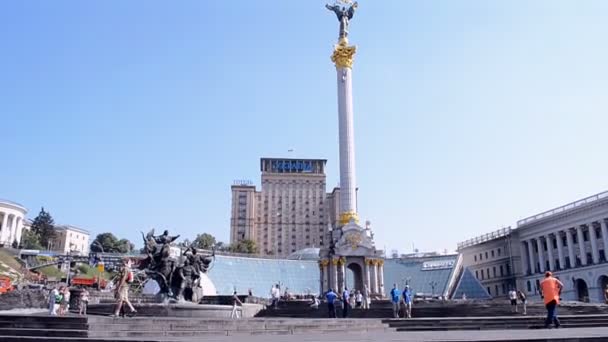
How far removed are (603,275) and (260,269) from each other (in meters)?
44.5

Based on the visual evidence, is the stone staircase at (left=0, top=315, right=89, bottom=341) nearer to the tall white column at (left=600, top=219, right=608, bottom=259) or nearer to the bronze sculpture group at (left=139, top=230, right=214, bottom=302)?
the bronze sculpture group at (left=139, top=230, right=214, bottom=302)

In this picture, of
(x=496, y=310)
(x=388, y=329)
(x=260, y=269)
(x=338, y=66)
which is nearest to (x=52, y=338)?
(x=388, y=329)

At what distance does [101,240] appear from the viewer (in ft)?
370

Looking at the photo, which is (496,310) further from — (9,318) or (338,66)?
(338,66)

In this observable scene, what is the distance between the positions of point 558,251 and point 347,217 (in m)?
38.4

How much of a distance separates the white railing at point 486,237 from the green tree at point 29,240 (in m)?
83.8

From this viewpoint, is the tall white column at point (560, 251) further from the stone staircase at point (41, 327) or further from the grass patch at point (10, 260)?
the grass patch at point (10, 260)

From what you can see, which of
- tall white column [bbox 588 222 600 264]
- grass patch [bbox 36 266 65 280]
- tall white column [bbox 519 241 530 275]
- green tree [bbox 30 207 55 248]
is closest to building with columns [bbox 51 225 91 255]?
green tree [bbox 30 207 55 248]

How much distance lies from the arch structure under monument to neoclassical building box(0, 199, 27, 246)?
72767 millimetres

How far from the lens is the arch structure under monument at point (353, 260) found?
44.4 meters

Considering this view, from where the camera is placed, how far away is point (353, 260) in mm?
45156

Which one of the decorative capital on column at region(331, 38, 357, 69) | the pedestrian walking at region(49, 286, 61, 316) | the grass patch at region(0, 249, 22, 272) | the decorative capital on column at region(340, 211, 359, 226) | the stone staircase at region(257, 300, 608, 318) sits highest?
the decorative capital on column at region(331, 38, 357, 69)

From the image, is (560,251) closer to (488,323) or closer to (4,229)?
(488,323)

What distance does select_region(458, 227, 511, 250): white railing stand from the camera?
81.9 metres
